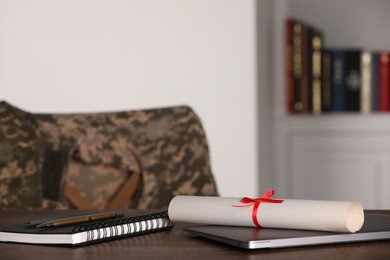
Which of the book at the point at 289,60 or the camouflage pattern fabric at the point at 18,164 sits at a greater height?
the book at the point at 289,60

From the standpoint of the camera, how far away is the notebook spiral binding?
1.00 meters

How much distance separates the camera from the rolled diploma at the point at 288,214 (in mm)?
960

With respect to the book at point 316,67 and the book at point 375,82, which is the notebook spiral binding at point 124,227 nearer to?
the book at point 316,67

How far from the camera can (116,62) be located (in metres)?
2.61

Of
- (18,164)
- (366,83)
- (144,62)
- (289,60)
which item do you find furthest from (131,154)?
(366,83)

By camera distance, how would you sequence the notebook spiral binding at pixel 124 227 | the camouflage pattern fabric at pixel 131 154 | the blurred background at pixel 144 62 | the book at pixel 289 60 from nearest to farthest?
the notebook spiral binding at pixel 124 227, the camouflage pattern fabric at pixel 131 154, the blurred background at pixel 144 62, the book at pixel 289 60

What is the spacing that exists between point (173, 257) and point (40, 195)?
→ 3.70 feet

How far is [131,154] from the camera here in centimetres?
215

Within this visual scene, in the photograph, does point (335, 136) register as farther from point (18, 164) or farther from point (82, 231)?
point (82, 231)

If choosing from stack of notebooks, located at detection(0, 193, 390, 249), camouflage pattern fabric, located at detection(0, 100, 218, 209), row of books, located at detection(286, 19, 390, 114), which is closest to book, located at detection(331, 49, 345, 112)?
row of books, located at detection(286, 19, 390, 114)

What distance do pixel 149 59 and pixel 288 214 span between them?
1.68 metres

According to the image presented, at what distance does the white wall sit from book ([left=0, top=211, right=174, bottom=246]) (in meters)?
1.53

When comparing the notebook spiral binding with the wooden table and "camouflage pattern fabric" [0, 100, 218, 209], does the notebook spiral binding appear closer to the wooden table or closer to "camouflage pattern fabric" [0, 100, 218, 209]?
the wooden table

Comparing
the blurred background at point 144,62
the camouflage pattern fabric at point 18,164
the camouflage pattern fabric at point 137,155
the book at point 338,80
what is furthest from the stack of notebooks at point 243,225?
the book at point 338,80
